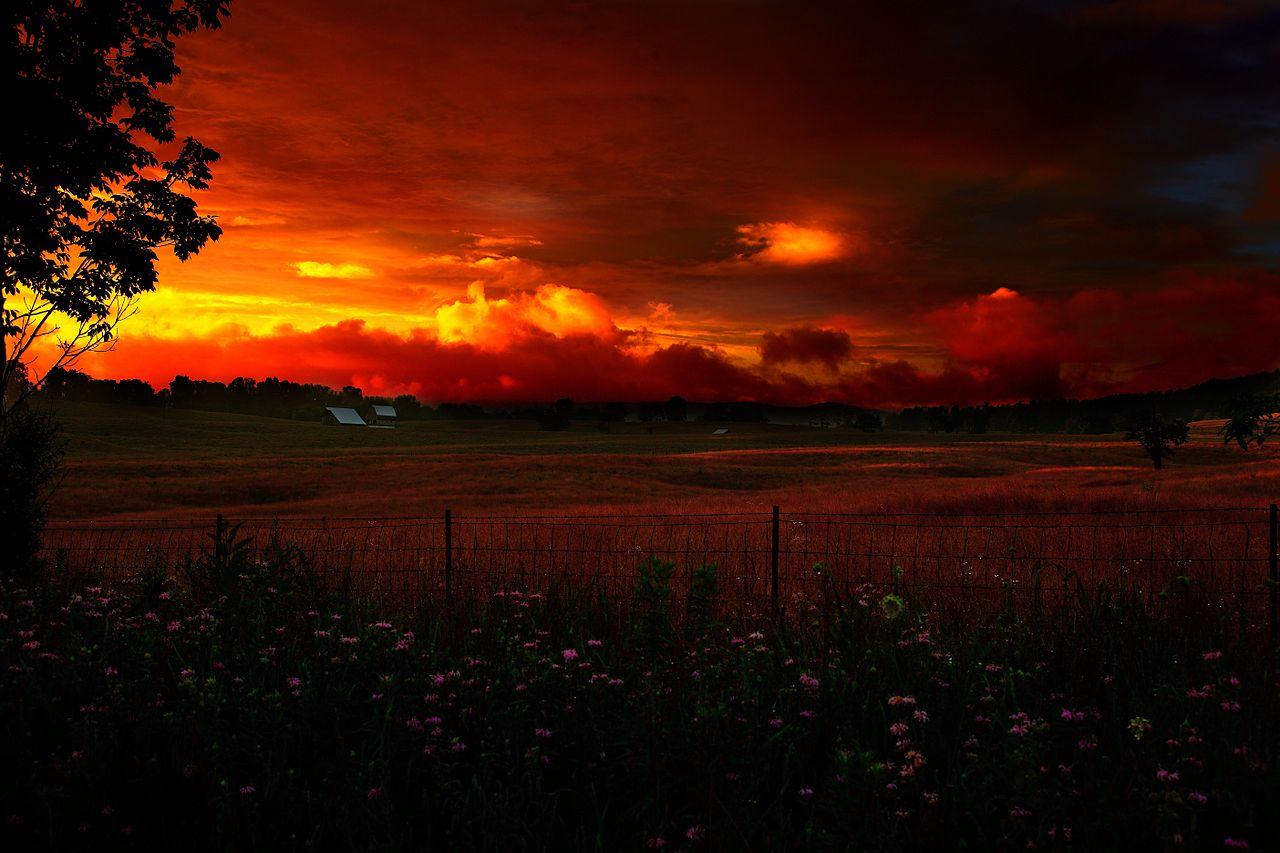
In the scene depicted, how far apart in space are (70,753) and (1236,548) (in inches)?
643

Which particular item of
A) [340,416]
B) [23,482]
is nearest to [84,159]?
[23,482]

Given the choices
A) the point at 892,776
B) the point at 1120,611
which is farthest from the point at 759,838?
the point at 1120,611

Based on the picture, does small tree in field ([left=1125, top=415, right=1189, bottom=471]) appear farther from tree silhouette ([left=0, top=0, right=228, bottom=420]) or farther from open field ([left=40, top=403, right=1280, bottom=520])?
tree silhouette ([left=0, top=0, right=228, bottom=420])

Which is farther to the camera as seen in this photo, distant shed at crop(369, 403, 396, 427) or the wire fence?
distant shed at crop(369, 403, 396, 427)

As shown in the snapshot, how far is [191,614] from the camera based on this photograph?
7.24m

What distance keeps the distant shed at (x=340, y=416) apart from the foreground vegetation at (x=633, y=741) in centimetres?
14322

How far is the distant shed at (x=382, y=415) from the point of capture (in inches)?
6250

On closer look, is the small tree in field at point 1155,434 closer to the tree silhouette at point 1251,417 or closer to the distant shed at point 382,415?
the tree silhouette at point 1251,417

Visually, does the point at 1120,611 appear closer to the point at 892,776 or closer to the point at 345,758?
the point at 892,776

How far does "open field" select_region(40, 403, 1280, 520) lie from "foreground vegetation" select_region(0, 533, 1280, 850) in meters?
13.9

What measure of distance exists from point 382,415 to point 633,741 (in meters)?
171

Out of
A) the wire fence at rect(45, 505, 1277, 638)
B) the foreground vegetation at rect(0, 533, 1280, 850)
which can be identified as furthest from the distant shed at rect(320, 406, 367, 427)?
the foreground vegetation at rect(0, 533, 1280, 850)

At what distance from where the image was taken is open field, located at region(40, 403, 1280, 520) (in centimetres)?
3266

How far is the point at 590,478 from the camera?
170ft
